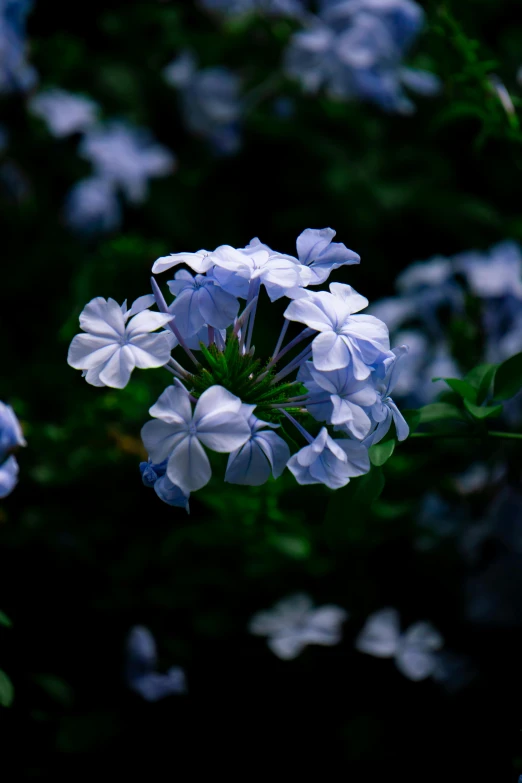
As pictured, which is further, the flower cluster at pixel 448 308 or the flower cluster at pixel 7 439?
the flower cluster at pixel 448 308

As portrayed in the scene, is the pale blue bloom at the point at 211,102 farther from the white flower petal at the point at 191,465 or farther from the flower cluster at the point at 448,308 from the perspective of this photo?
the white flower petal at the point at 191,465

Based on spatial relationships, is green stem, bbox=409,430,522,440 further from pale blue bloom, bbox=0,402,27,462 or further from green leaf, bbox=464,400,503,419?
pale blue bloom, bbox=0,402,27,462

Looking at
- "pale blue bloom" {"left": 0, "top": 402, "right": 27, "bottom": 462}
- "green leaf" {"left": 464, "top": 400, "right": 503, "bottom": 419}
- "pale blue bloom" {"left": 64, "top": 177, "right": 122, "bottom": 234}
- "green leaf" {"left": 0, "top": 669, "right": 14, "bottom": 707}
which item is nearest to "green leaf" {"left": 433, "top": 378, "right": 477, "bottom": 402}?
"green leaf" {"left": 464, "top": 400, "right": 503, "bottom": 419}

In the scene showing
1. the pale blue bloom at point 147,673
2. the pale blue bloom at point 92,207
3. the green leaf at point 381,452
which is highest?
the green leaf at point 381,452

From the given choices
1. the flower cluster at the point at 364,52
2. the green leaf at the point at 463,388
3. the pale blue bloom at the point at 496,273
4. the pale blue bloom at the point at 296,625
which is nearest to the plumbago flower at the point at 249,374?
the green leaf at the point at 463,388

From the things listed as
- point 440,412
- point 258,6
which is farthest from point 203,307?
point 258,6

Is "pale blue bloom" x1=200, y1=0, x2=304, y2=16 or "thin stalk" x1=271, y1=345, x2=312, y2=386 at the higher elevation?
"pale blue bloom" x1=200, y1=0, x2=304, y2=16
